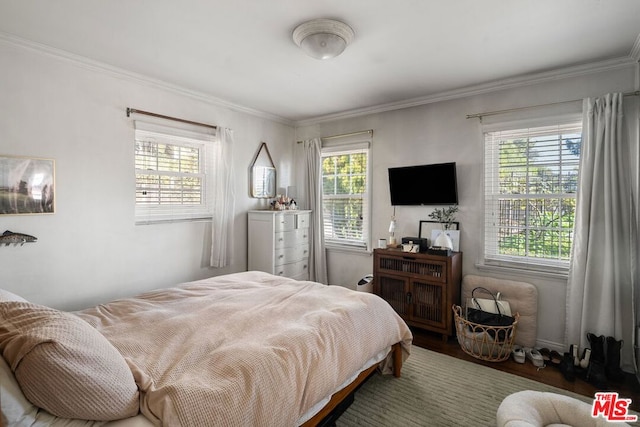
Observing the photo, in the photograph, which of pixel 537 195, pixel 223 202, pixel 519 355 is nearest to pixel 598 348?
pixel 519 355

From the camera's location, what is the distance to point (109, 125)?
9.57 ft

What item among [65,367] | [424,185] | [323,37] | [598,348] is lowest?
[598,348]

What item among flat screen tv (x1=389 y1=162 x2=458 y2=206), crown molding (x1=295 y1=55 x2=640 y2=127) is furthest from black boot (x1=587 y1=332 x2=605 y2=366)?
crown molding (x1=295 y1=55 x2=640 y2=127)

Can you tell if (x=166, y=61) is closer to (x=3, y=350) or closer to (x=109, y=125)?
(x=109, y=125)

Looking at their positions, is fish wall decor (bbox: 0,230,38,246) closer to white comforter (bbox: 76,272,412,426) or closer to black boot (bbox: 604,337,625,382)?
white comforter (bbox: 76,272,412,426)

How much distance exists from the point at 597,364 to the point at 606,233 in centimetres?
109

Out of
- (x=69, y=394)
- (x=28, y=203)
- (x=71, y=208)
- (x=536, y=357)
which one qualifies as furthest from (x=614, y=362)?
(x=28, y=203)

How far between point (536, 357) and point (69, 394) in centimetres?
335

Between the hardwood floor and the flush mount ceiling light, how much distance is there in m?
2.88

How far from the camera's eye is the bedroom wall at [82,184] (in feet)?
8.01

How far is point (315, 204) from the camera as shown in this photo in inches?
183

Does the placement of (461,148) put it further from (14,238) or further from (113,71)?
(14,238)

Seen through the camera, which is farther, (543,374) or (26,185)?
(543,374)

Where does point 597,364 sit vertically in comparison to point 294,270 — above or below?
below
